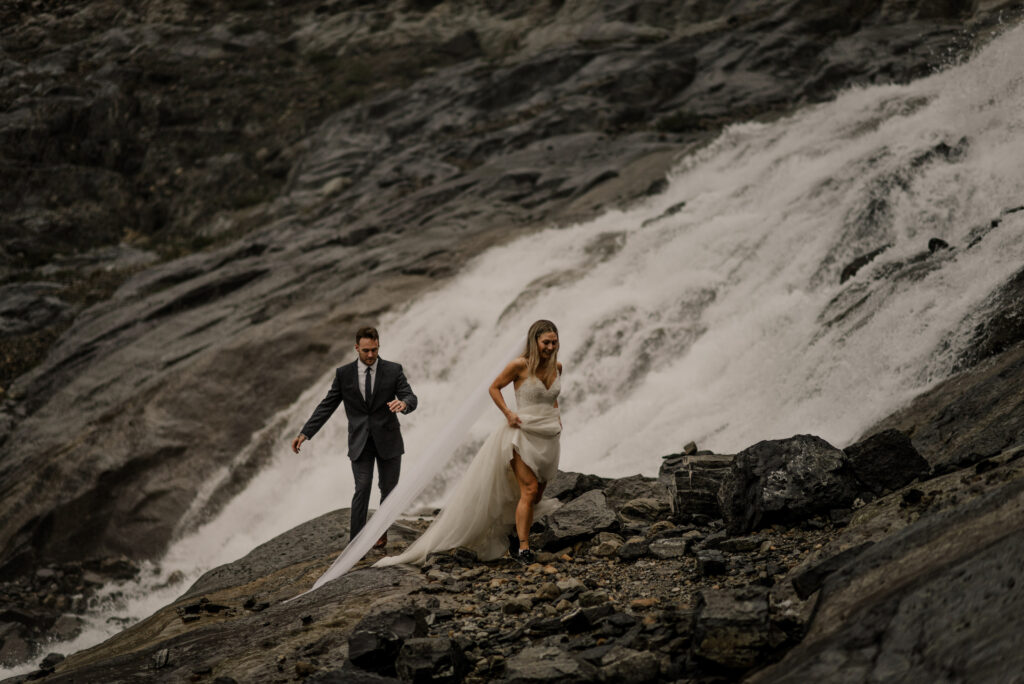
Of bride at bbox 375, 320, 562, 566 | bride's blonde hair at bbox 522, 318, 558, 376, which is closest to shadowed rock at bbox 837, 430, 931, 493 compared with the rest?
bride at bbox 375, 320, 562, 566

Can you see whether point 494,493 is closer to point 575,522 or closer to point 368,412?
point 575,522

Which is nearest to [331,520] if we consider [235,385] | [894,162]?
[235,385]

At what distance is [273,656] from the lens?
248 inches

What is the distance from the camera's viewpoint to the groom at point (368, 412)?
884 centimetres

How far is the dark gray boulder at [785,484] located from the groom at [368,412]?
122 inches

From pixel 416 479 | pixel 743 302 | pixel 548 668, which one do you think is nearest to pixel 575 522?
pixel 416 479

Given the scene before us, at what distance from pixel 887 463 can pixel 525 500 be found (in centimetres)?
290

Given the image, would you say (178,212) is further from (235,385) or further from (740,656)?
(740,656)

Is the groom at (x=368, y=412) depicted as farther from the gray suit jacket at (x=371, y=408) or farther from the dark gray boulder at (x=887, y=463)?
the dark gray boulder at (x=887, y=463)

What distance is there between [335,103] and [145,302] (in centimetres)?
2093

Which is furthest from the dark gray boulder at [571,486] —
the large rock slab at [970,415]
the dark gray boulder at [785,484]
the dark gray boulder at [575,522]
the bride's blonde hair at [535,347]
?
the large rock slab at [970,415]

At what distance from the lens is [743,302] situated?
15.7 m

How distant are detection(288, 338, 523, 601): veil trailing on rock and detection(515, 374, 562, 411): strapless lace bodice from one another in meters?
0.60

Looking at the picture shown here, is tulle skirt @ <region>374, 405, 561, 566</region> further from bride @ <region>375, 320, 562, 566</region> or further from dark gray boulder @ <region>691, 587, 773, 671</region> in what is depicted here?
dark gray boulder @ <region>691, 587, 773, 671</region>
